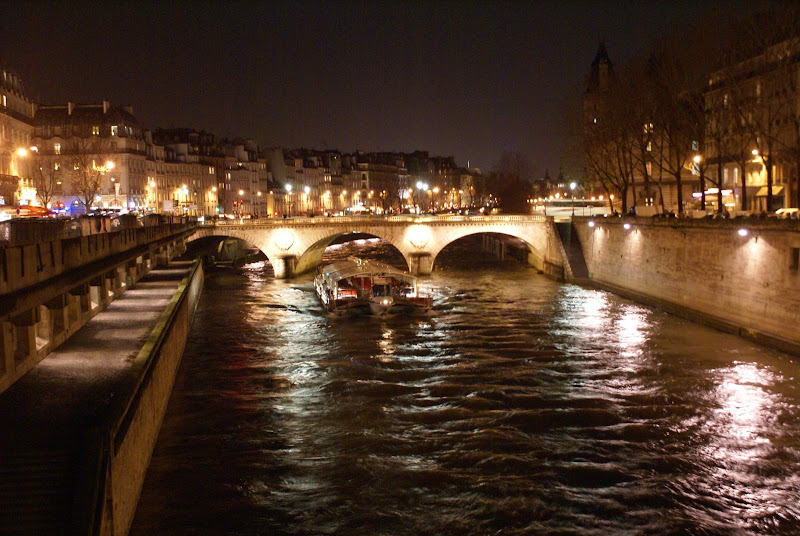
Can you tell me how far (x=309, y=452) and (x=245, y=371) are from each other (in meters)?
8.68

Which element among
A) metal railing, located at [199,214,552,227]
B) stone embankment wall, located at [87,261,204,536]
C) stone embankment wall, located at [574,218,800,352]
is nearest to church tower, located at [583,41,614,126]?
metal railing, located at [199,214,552,227]

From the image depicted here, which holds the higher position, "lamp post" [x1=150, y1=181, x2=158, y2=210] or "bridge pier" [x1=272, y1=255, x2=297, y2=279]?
"lamp post" [x1=150, y1=181, x2=158, y2=210]

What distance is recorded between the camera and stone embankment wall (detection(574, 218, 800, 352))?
2912 cm

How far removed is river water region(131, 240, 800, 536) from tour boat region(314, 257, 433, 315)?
4600 mm

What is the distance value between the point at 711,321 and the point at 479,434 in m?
17.2

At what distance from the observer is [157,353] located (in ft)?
60.7

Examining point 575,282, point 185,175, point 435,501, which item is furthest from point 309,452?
point 185,175

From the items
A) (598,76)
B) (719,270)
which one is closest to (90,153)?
(598,76)

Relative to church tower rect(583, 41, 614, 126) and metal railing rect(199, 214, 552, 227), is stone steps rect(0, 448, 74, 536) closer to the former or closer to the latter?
metal railing rect(199, 214, 552, 227)

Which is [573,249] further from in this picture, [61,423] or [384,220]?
[61,423]

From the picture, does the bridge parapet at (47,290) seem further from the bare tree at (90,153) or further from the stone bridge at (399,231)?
the bare tree at (90,153)

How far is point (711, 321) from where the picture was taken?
33.3 metres

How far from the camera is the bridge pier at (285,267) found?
188 feet

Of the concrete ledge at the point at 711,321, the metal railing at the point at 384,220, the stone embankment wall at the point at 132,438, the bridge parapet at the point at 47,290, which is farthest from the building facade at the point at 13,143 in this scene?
the concrete ledge at the point at 711,321
